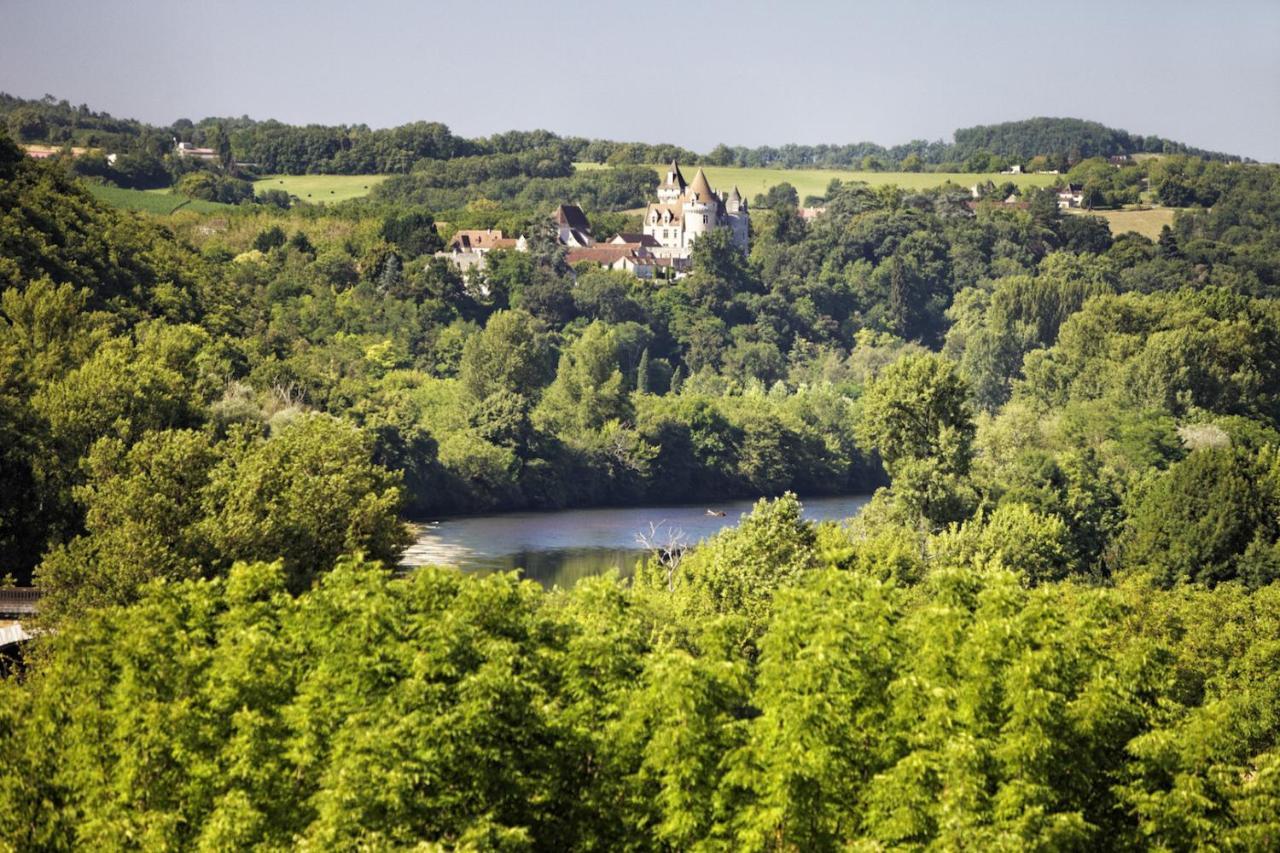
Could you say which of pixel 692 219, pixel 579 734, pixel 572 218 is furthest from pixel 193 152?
pixel 579 734

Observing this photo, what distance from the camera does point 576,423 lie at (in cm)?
8962

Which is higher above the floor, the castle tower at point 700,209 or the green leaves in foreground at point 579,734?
the castle tower at point 700,209

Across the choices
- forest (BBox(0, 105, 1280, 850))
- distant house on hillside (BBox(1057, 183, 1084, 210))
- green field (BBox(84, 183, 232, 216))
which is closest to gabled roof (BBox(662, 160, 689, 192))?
distant house on hillside (BBox(1057, 183, 1084, 210))

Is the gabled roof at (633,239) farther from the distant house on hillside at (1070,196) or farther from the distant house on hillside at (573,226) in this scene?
the distant house on hillside at (1070,196)

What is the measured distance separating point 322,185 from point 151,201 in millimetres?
45795

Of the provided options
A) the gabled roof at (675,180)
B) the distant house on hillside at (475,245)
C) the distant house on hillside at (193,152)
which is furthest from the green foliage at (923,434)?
the gabled roof at (675,180)

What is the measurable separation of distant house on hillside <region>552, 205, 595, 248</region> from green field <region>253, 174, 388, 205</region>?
70.9ft

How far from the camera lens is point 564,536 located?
74.6m

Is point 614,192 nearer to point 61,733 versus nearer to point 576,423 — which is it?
point 576,423

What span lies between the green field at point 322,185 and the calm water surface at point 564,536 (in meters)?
93.1

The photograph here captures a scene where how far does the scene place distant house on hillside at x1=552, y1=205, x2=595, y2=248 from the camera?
541 feet

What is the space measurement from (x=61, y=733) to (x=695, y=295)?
358 ft

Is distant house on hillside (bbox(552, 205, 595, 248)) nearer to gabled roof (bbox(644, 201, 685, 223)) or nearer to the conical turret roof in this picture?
gabled roof (bbox(644, 201, 685, 223))

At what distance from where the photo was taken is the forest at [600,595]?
1014 inches
